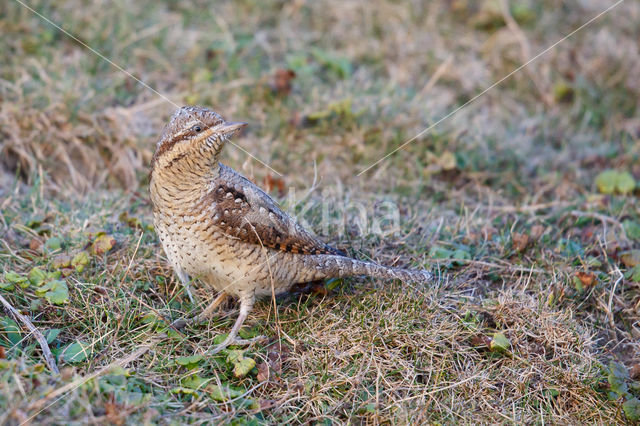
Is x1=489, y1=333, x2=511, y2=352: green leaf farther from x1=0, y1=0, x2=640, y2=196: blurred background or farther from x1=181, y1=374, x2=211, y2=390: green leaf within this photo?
x1=0, y1=0, x2=640, y2=196: blurred background

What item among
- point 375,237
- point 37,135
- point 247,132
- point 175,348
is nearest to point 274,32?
point 247,132

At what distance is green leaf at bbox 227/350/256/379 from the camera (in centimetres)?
323

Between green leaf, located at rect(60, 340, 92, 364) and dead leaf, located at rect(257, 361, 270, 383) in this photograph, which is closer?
green leaf, located at rect(60, 340, 92, 364)

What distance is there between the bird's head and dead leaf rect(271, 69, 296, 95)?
8.46 ft

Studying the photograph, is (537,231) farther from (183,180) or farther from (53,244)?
(53,244)

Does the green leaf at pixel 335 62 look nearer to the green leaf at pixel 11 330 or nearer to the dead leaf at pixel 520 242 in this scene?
A: the dead leaf at pixel 520 242

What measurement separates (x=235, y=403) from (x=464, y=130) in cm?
348

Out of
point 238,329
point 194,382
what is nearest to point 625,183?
point 238,329

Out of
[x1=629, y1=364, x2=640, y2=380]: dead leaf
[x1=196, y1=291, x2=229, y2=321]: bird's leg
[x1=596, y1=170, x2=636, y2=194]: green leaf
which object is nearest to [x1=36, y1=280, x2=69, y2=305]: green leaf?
[x1=196, y1=291, x2=229, y2=321]: bird's leg

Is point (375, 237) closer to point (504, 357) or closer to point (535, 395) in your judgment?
point (504, 357)

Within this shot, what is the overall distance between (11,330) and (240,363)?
3.81 feet

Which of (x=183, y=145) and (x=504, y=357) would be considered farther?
(x=504, y=357)

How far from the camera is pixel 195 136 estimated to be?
3.20 m

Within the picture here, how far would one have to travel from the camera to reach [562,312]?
146 inches
